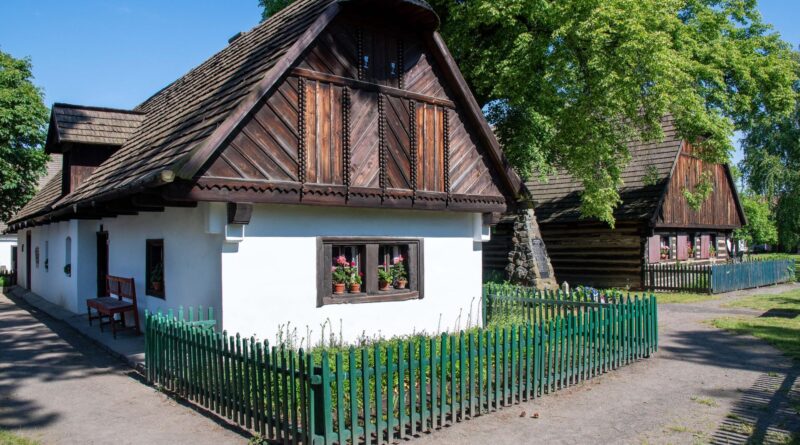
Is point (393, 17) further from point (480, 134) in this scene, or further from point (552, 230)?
point (552, 230)

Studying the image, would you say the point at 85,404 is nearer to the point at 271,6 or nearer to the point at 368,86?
the point at 368,86

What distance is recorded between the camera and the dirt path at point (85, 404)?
6.53m

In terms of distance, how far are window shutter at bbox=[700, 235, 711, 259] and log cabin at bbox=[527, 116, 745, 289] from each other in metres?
0.37

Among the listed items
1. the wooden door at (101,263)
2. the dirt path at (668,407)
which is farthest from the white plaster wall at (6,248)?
the dirt path at (668,407)

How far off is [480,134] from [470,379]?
673 cm

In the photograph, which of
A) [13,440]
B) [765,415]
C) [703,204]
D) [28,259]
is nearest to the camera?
[13,440]

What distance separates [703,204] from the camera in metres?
27.4

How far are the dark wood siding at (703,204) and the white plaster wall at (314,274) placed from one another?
545 inches

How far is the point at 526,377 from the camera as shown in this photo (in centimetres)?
803

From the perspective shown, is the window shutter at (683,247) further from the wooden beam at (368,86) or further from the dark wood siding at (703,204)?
the wooden beam at (368,86)

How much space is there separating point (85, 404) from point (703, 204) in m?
27.1

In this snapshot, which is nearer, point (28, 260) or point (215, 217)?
point (215, 217)

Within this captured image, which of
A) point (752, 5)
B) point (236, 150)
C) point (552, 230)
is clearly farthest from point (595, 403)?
point (752, 5)

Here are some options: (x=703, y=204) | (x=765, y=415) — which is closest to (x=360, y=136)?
A: (x=765, y=415)
